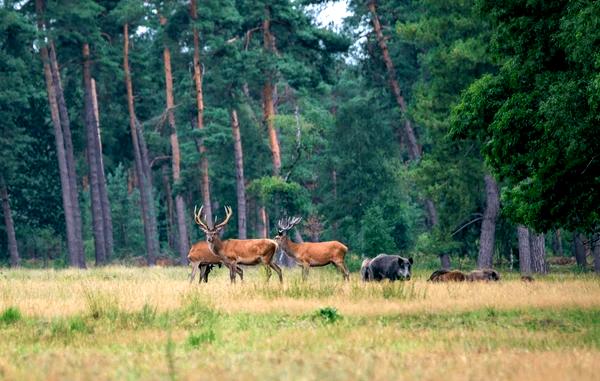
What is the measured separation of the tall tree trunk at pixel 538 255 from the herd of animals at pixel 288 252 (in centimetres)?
897

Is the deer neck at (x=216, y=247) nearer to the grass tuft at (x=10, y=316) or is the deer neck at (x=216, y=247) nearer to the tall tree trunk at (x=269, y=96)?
the grass tuft at (x=10, y=316)

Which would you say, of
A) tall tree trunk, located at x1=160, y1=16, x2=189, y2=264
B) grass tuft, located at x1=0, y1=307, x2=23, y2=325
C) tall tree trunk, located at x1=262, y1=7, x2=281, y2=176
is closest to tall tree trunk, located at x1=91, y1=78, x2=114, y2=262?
tall tree trunk, located at x1=160, y1=16, x2=189, y2=264

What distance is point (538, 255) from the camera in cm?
3416

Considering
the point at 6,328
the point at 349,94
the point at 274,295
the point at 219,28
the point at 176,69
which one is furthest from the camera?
the point at 349,94

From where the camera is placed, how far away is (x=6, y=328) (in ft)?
49.6

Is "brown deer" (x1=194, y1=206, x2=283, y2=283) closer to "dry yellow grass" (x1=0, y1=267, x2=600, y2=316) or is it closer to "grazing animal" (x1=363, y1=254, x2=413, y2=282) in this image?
"grazing animal" (x1=363, y1=254, x2=413, y2=282)

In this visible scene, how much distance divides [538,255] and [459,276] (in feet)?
35.1

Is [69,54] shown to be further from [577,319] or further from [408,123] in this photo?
[577,319]

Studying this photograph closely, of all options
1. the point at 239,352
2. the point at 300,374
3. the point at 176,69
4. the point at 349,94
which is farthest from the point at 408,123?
the point at 300,374

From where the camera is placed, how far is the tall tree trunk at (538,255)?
33906 mm

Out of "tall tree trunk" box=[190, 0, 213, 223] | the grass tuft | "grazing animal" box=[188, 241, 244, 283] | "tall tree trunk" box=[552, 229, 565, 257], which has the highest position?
"tall tree trunk" box=[190, 0, 213, 223]

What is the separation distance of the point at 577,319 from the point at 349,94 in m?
56.9

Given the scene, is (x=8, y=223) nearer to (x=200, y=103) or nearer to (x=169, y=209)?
(x=200, y=103)

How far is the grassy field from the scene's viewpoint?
9688 mm
